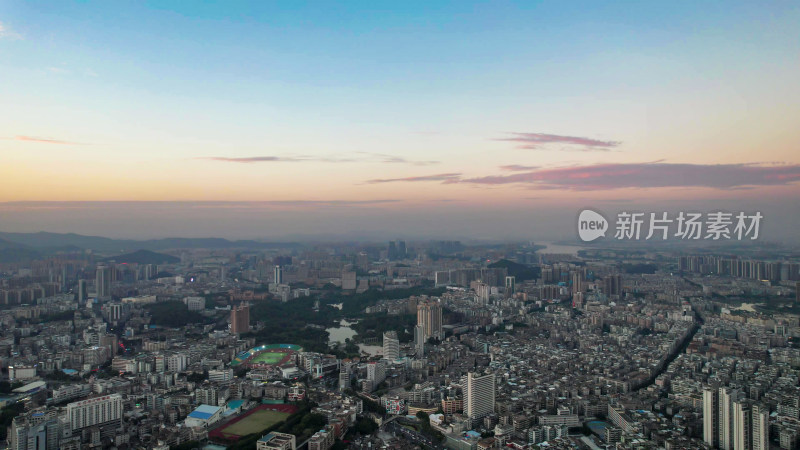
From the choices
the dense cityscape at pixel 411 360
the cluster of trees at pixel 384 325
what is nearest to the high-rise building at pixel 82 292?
the dense cityscape at pixel 411 360

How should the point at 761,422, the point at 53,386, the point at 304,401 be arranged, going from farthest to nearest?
the point at 53,386, the point at 304,401, the point at 761,422

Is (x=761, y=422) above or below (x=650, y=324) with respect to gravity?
above

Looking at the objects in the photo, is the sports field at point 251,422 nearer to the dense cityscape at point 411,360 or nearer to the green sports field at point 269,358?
the dense cityscape at point 411,360

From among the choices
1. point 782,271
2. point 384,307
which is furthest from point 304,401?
point 782,271

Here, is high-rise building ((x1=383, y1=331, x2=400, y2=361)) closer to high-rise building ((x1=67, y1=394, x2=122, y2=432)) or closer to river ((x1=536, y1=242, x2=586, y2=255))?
high-rise building ((x1=67, y1=394, x2=122, y2=432))

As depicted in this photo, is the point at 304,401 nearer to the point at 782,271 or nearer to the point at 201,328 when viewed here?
the point at 201,328

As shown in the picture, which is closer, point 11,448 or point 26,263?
point 11,448

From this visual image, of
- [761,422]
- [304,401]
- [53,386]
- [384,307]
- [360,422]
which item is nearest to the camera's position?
[761,422]
